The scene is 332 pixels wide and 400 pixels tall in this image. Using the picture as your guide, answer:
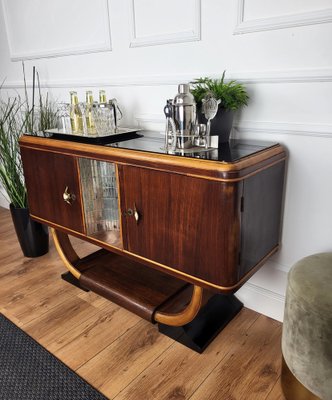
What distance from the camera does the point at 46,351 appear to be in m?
1.28

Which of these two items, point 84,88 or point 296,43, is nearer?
point 296,43

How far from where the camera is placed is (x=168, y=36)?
1378 millimetres

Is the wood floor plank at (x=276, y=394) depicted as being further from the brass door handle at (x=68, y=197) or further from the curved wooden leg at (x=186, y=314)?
the brass door handle at (x=68, y=197)

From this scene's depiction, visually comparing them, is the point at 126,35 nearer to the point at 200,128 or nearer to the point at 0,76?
the point at 200,128

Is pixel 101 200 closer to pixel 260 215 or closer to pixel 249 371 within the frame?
pixel 260 215

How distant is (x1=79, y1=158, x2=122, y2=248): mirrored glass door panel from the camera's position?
49.5 inches

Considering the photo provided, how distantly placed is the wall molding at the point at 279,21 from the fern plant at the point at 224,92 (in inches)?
6.6

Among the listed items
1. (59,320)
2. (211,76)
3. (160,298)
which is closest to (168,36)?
(211,76)

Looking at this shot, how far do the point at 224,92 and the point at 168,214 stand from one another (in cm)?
45

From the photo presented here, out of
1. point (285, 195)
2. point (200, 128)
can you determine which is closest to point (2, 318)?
point (200, 128)

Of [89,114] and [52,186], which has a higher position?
[89,114]

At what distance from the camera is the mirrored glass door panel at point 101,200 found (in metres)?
1.26

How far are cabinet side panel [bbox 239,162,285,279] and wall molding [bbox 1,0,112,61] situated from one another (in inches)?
38.8

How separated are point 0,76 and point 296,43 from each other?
1963 mm
